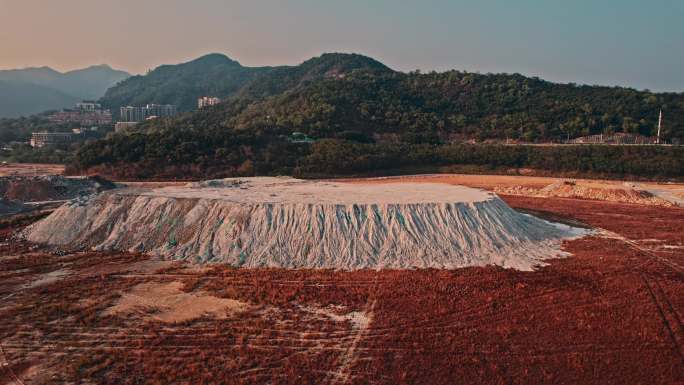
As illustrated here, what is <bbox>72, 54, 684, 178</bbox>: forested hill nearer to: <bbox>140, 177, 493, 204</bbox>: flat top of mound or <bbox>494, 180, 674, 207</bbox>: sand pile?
<bbox>494, 180, 674, 207</bbox>: sand pile

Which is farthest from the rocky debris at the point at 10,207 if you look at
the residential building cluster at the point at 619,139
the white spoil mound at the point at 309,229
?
the residential building cluster at the point at 619,139

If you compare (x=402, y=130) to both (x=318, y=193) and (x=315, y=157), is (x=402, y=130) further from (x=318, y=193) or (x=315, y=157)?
(x=318, y=193)

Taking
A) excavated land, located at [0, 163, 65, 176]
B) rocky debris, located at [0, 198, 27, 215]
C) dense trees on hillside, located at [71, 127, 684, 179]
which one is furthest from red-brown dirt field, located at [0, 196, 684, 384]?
excavated land, located at [0, 163, 65, 176]

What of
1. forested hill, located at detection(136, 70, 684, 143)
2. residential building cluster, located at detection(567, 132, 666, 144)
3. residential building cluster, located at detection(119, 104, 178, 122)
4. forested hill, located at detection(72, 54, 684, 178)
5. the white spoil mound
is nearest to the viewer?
the white spoil mound

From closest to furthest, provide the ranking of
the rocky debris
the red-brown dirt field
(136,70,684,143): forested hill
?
1. the red-brown dirt field
2. the rocky debris
3. (136,70,684,143): forested hill

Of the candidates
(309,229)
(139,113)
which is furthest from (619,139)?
(139,113)
